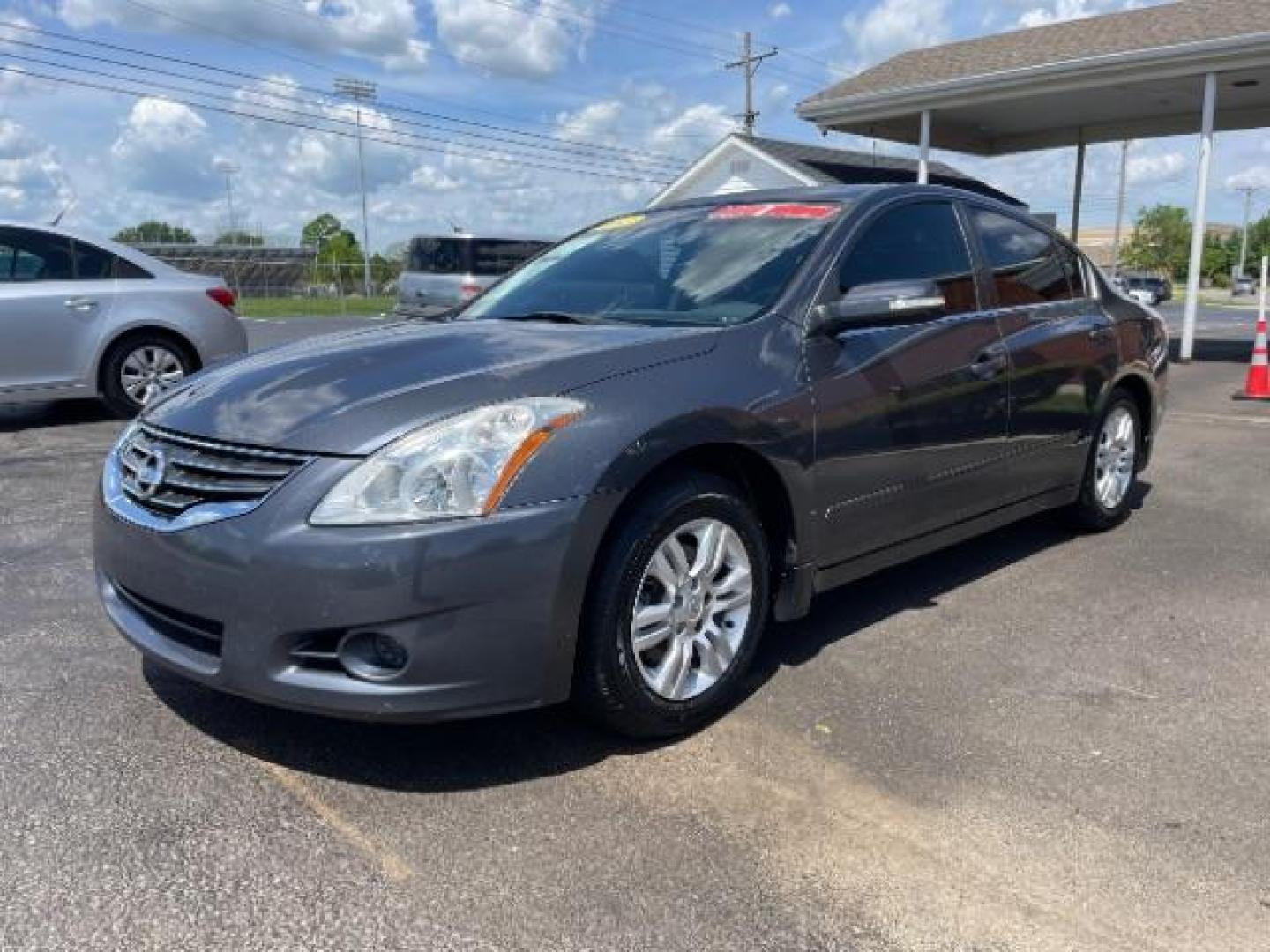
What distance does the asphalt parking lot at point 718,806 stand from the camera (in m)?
2.28

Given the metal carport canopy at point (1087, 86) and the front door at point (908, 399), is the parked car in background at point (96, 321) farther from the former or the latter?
the metal carport canopy at point (1087, 86)

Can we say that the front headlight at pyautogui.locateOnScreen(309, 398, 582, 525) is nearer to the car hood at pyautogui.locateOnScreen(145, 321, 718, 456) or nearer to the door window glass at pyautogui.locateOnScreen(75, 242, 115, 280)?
the car hood at pyautogui.locateOnScreen(145, 321, 718, 456)

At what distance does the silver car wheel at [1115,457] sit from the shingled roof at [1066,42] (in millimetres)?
11059

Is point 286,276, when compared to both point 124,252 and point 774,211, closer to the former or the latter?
point 124,252

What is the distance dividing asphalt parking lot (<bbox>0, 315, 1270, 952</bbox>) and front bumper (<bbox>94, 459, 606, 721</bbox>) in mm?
307

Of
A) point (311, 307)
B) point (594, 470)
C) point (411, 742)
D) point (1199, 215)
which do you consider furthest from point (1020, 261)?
point (311, 307)

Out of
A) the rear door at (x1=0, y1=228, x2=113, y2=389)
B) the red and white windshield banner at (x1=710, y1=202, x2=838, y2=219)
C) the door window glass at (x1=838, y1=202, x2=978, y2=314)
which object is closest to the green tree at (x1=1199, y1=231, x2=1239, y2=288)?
the rear door at (x1=0, y1=228, x2=113, y2=389)

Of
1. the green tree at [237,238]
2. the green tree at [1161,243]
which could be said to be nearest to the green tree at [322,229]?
the green tree at [237,238]

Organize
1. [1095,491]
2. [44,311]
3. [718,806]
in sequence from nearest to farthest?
[718,806], [1095,491], [44,311]

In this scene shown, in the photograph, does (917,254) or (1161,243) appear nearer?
(917,254)

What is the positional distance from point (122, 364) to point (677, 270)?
575cm

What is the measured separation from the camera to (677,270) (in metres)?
3.91

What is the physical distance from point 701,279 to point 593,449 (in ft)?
4.05

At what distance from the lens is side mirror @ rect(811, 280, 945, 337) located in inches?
137
